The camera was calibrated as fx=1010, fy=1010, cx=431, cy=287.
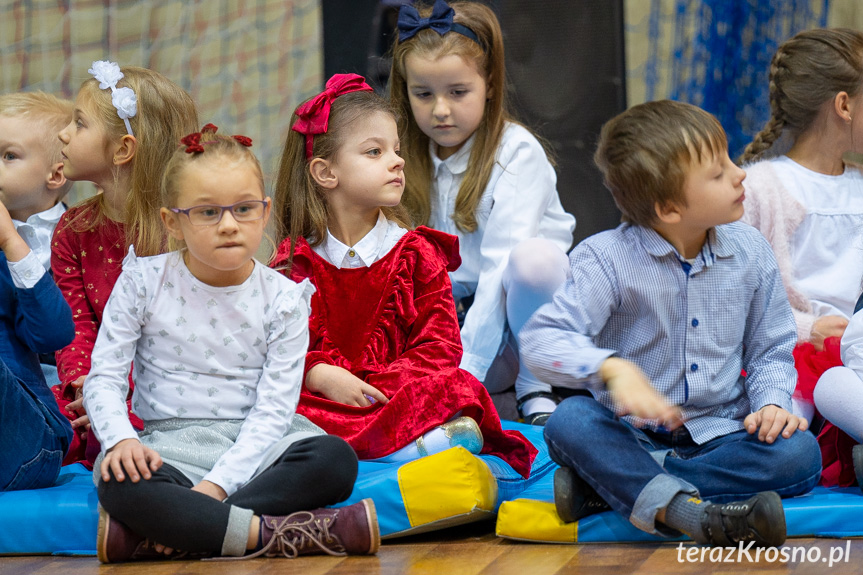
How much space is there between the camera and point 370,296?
1.90 meters

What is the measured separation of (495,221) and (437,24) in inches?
18.5

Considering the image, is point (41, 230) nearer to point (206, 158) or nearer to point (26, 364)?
point (26, 364)

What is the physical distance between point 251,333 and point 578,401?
0.52 meters

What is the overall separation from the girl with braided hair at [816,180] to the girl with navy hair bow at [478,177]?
0.46 m

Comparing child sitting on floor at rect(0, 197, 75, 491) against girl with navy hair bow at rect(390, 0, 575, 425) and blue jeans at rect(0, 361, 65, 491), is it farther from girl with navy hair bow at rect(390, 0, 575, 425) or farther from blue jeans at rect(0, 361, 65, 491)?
girl with navy hair bow at rect(390, 0, 575, 425)

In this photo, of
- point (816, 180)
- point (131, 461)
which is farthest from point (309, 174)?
point (816, 180)

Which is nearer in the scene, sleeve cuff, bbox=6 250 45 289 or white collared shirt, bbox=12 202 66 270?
sleeve cuff, bbox=6 250 45 289

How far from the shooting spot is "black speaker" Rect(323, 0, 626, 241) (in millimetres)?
2834

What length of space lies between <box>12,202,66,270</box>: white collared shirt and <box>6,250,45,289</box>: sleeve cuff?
0.58 metres

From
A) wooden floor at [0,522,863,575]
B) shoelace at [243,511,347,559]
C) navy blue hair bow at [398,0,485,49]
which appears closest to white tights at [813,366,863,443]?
wooden floor at [0,522,863,575]

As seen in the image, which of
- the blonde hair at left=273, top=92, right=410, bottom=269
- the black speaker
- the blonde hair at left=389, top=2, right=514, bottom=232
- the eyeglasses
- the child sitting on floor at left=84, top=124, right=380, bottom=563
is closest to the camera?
the child sitting on floor at left=84, top=124, right=380, bottom=563

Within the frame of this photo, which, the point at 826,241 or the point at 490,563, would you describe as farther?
the point at 826,241

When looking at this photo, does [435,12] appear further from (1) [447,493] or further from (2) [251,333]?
(1) [447,493]

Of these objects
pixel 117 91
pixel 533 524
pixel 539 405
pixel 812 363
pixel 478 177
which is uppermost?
pixel 117 91
